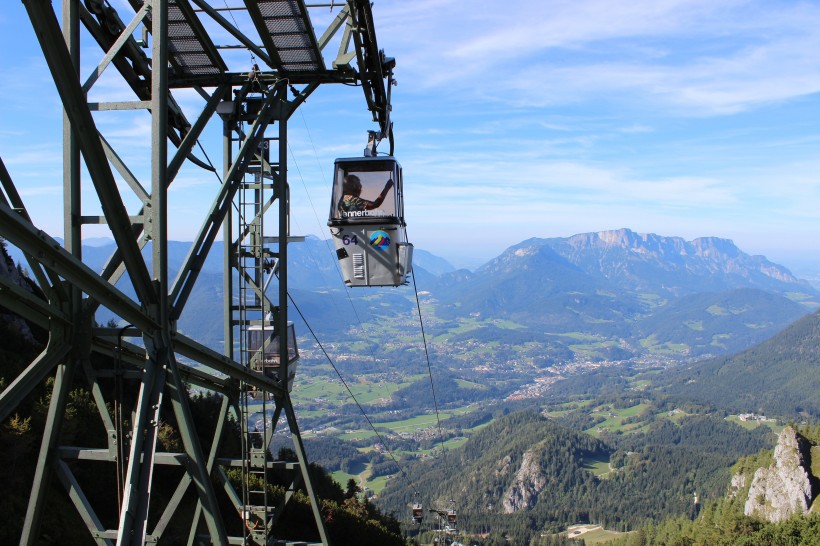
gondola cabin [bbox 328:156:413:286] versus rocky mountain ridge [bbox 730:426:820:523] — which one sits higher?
gondola cabin [bbox 328:156:413:286]

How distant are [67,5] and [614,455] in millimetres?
199796

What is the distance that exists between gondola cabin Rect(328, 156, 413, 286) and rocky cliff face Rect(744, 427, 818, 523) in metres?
88.4

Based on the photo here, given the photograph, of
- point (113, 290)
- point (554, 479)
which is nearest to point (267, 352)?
point (113, 290)

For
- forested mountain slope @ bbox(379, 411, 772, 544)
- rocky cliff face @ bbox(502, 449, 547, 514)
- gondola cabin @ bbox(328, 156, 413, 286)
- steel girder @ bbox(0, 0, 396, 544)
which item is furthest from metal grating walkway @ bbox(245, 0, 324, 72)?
rocky cliff face @ bbox(502, 449, 547, 514)

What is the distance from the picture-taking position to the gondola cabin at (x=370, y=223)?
11.7m

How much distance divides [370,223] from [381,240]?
0.32 meters

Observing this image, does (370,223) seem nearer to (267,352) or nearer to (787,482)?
(267,352)

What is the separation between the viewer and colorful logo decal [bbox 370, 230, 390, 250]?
11742 mm

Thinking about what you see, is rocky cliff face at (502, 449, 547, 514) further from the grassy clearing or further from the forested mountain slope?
the grassy clearing

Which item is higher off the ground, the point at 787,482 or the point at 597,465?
the point at 787,482

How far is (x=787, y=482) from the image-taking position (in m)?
89.4

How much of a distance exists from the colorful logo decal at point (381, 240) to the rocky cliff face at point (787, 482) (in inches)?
3485

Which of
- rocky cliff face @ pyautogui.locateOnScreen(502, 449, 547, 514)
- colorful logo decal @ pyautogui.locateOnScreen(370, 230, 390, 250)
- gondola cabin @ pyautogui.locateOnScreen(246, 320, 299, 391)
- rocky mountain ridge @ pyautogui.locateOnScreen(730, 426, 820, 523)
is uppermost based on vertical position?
colorful logo decal @ pyautogui.locateOnScreen(370, 230, 390, 250)

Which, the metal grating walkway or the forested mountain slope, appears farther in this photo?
the forested mountain slope
